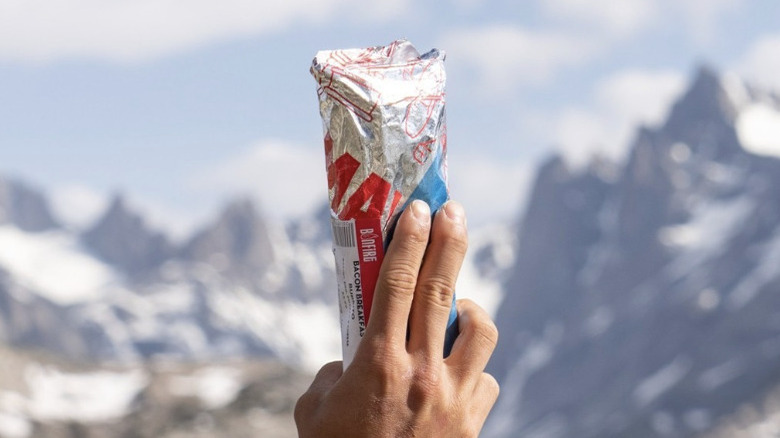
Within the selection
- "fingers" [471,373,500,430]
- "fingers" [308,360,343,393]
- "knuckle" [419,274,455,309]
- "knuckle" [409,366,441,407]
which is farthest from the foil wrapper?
"fingers" [471,373,500,430]

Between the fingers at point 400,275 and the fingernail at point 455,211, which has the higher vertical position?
the fingernail at point 455,211

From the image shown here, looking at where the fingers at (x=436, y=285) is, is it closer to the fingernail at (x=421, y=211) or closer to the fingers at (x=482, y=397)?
the fingernail at (x=421, y=211)

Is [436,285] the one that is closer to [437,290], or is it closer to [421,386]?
[437,290]

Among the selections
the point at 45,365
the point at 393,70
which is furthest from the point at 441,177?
the point at 45,365

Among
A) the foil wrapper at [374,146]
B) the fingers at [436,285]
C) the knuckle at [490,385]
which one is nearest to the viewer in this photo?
the foil wrapper at [374,146]

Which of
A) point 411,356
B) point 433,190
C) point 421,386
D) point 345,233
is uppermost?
point 433,190

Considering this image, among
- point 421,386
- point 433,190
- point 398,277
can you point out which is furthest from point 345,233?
point 421,386

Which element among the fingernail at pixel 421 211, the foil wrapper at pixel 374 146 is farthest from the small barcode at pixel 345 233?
the fingernail at pixel 421 211

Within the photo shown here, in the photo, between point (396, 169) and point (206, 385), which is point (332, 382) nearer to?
point (396, 169)
